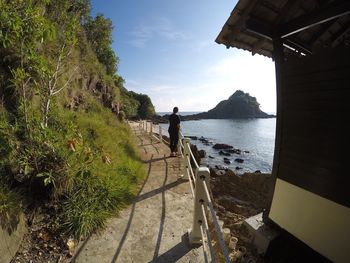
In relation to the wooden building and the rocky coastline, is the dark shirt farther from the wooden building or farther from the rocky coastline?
the wooden building

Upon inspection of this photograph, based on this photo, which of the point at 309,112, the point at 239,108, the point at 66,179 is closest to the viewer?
the point at 309,112

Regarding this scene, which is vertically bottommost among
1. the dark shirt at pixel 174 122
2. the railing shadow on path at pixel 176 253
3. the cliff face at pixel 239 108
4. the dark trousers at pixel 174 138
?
the railing shadow on path at pixel 176 253

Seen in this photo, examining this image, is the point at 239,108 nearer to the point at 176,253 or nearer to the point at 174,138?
the point at 174,138

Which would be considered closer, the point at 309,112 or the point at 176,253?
the point at 309,112

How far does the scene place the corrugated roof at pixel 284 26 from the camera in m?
3.62

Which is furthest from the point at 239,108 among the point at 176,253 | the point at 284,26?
the point at 176,253

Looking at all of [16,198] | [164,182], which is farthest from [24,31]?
[164,182]

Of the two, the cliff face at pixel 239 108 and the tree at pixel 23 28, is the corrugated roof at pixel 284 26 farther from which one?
the cliff face at pixel 239 108

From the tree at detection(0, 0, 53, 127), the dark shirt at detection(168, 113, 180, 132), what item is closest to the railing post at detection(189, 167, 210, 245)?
the tree at detection(0, 0, 53, 127)

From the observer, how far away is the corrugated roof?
3621 mm

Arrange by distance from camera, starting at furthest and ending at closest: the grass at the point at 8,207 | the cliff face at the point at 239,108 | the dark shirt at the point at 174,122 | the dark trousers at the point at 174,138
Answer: the cliff face at the point at 239,108, the dark trousers at the point at 174,138, the dark shirt at the point at 174,122, the grass at the point at 8,207

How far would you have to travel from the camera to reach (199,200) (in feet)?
12.4

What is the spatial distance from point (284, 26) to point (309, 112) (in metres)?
1.56

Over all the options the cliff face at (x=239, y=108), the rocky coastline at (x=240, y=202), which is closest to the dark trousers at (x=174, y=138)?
the rocky coastline at (x=240, y=202)
